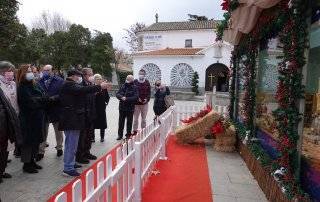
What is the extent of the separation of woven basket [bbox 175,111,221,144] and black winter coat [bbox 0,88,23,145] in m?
4.10

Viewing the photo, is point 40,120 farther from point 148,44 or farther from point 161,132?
point 148,44

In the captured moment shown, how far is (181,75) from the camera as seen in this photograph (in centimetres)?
3369

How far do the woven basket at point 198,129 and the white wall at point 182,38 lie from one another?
29.5m

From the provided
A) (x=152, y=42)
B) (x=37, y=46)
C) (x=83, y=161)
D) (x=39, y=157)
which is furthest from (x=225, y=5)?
Result: (x=152, y=42)

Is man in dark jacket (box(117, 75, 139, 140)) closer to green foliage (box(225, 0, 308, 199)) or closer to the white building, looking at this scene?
green foliage (box(225, 0, 308, 199))

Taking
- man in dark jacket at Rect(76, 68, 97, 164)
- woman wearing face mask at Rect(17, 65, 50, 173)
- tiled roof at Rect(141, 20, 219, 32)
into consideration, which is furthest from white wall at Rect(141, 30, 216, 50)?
woman wearing face mask at Rect(17, 65, 50, 173)

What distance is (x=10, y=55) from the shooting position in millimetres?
27094

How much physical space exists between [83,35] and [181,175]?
33490 mm

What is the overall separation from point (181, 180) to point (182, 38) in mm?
33651

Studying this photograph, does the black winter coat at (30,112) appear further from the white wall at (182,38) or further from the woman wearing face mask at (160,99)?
the white wall at (182,38)

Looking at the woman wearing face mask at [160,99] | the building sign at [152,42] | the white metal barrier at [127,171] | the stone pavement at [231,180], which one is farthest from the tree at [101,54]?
the white metal barrier at [127,171]

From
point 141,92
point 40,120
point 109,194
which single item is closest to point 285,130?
point 109,194

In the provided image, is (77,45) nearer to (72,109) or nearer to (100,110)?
(100,110)

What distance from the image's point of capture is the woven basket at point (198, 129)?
8078mm
